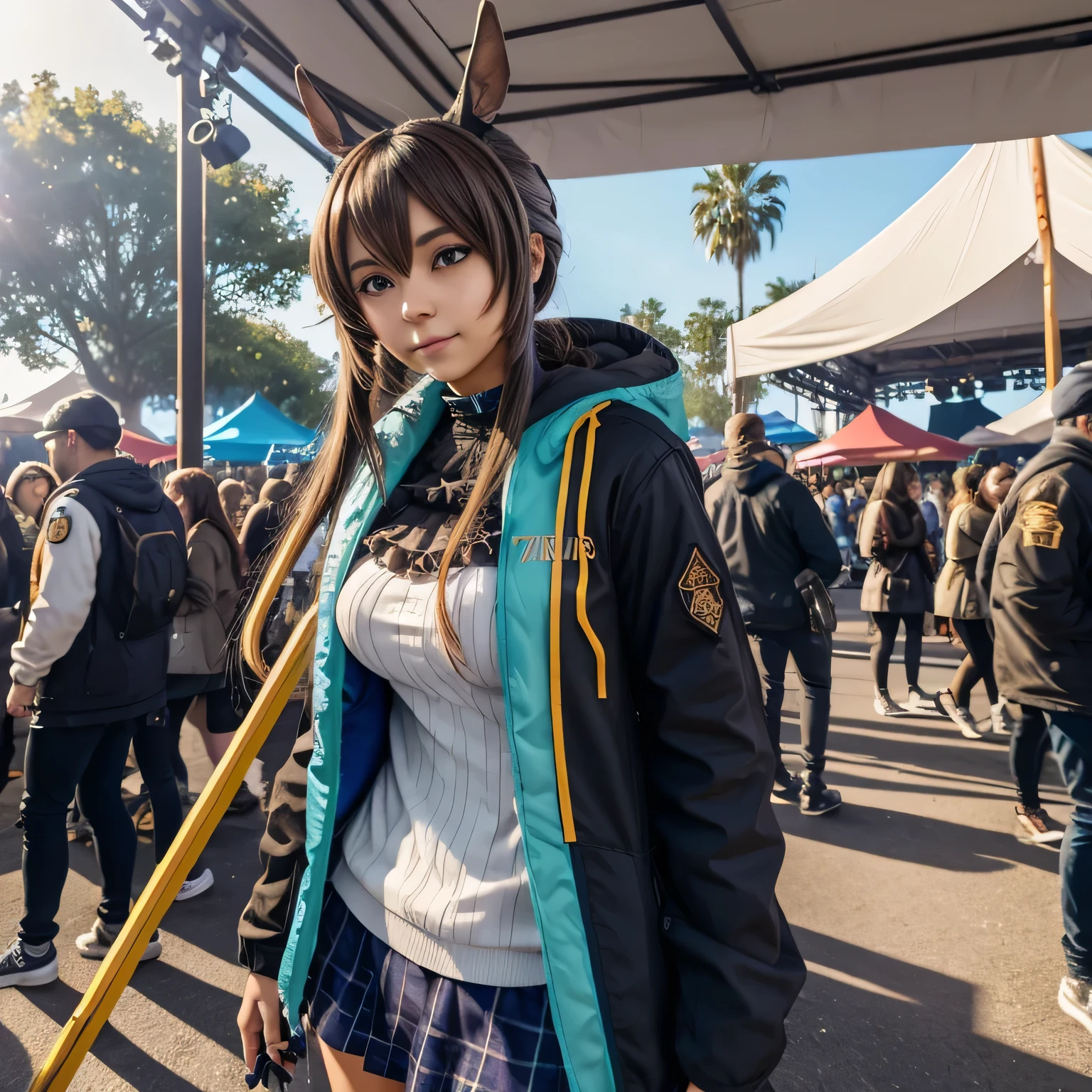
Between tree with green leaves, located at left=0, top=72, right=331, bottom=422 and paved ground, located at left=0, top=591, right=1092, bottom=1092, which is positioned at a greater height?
tree with green leaves, located at left=0, top=72, right=331, bottom=422

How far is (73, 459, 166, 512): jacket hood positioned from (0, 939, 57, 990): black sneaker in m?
1.66

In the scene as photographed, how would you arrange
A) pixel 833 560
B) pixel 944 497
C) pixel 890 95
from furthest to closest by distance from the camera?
pixel 944 497 → pixel 833 560 → pixel 890 95

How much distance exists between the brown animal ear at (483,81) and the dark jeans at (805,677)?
11.8ft

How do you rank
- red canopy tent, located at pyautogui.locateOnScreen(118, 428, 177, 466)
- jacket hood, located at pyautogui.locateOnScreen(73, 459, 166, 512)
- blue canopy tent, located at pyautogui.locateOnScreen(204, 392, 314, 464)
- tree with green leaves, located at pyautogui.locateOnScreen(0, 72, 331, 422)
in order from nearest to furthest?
jacket hood, located at pyautogui.locateOnScreen(73, 459, 166, 512)
blue canopy tent, located at pyautogui.locateOnScreen(204, 392, 314, 464)
red canopy tent, located at pyautogui.locateOnScreen(118, 428, 177, 466)
tree with green leaves, located at pyautogui.locateOnScreen(0, 72, 331, 422)

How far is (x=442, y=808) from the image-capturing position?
3.57 ft

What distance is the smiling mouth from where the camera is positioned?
1.09 meters

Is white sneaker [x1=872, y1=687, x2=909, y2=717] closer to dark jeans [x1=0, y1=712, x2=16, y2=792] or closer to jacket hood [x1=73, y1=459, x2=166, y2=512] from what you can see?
jacket hood [x1=73, y1=459, x2=166, y2=512]

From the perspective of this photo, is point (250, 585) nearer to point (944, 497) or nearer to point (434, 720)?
point (434, 720)

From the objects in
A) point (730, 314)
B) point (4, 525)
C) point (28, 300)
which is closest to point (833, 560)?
point (4, 525)

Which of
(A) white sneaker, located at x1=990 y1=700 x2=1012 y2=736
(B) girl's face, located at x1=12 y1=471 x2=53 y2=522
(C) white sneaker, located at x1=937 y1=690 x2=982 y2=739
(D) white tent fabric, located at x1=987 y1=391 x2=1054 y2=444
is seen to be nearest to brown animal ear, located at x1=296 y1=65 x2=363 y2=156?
(B) girl's face, located at x1=12 y1=471 x2=53 y2=522

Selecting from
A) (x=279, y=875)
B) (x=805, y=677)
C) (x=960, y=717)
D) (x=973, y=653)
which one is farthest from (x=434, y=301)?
(x=960, y=717)

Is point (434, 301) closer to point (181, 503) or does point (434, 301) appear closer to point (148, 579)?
point (148, 579)

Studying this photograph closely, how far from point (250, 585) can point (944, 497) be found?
15117mm

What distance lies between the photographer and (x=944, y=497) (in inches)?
563
